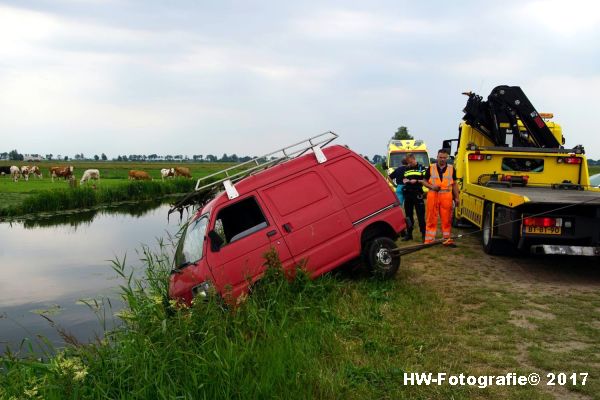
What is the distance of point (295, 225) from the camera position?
7227 millimetres

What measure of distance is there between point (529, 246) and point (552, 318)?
2.13 meters

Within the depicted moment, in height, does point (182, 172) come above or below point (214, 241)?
below

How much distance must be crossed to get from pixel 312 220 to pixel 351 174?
42.5 inches

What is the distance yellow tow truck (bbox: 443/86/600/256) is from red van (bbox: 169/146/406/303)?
1946 mm

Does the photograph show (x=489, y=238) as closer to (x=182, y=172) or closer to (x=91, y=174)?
(x=91, y=174)

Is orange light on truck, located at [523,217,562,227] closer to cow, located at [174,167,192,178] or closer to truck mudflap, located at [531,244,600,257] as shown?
truck mudflap, located at [531,244,600,257]

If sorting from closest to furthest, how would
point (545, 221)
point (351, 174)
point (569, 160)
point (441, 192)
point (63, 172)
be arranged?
point (545, 221), point (351, 174), point (441, 192), point (569, 160), point (63, 172)

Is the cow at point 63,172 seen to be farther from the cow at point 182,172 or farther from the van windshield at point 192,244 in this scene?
the van windshield at point 192,244

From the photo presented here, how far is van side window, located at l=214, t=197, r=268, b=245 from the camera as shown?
281 inches

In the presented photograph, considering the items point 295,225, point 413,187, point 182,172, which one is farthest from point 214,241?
point 182,172

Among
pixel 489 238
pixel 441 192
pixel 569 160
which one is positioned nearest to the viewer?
pixel 489 238

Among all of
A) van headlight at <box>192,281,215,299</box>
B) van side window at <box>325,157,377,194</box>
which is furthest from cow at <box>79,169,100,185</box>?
van headlight at <box>192,281,215,299</box>

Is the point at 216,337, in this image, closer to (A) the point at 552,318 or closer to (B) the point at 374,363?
(B) the point at 374,363

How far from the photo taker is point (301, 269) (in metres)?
6.99
